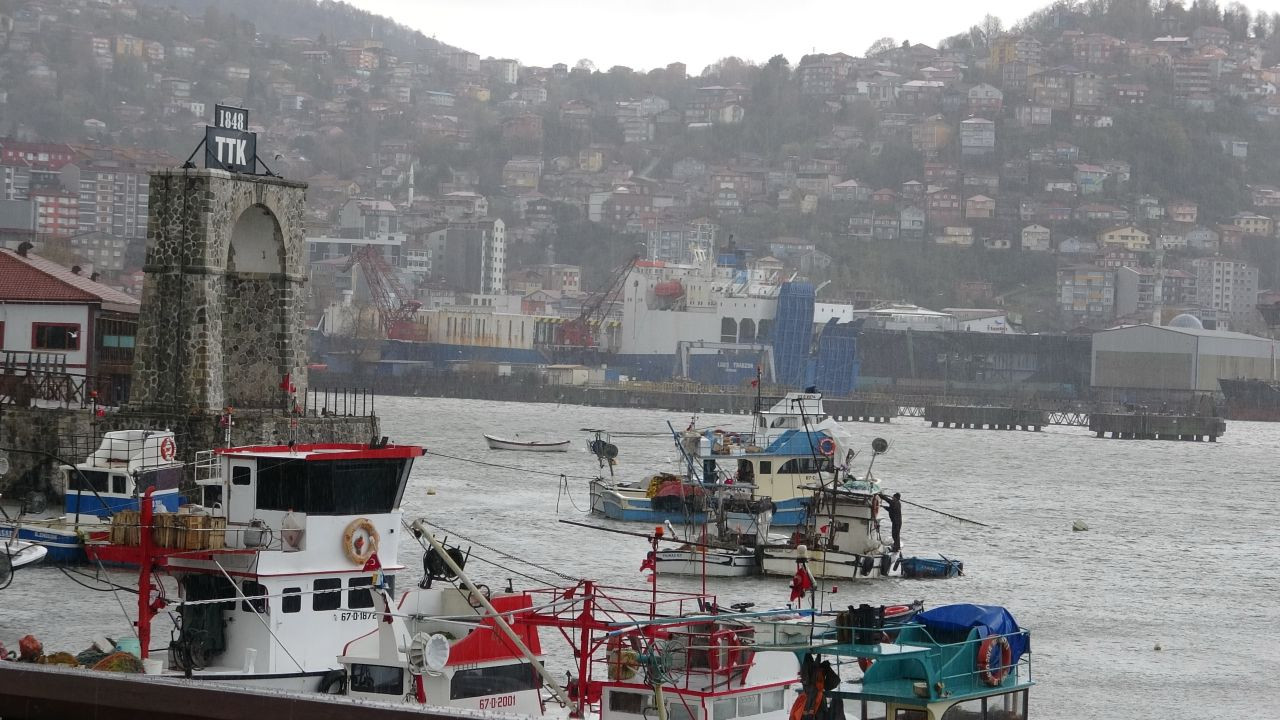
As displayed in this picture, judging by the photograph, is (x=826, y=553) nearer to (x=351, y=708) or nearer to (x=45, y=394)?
(x=45, y=394)

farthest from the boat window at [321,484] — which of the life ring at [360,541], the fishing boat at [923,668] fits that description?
the fishing boat at [923,668]

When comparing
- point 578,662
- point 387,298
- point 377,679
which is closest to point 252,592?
point 377,679

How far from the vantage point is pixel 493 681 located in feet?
51.8

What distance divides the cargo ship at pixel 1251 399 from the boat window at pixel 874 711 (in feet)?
452

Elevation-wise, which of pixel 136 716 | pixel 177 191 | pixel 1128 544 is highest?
pixel 177 191

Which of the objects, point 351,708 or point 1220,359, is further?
point 1220,359

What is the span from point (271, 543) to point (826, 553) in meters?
18.8

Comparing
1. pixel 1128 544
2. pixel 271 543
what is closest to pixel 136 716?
pixel 271 543

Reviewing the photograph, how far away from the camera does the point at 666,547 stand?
3756 centimetres

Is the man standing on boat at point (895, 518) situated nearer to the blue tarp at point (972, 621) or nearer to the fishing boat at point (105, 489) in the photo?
the fishing boat at point (105, 489)

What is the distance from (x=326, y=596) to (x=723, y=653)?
14.0ft

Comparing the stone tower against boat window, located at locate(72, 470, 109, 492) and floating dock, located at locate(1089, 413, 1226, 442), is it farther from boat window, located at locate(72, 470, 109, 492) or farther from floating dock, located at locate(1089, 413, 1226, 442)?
floating dock, located at locate(1089, 413, 1226, 442)

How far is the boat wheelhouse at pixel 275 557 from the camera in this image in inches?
650

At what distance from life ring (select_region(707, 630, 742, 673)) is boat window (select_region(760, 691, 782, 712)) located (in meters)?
0.43
